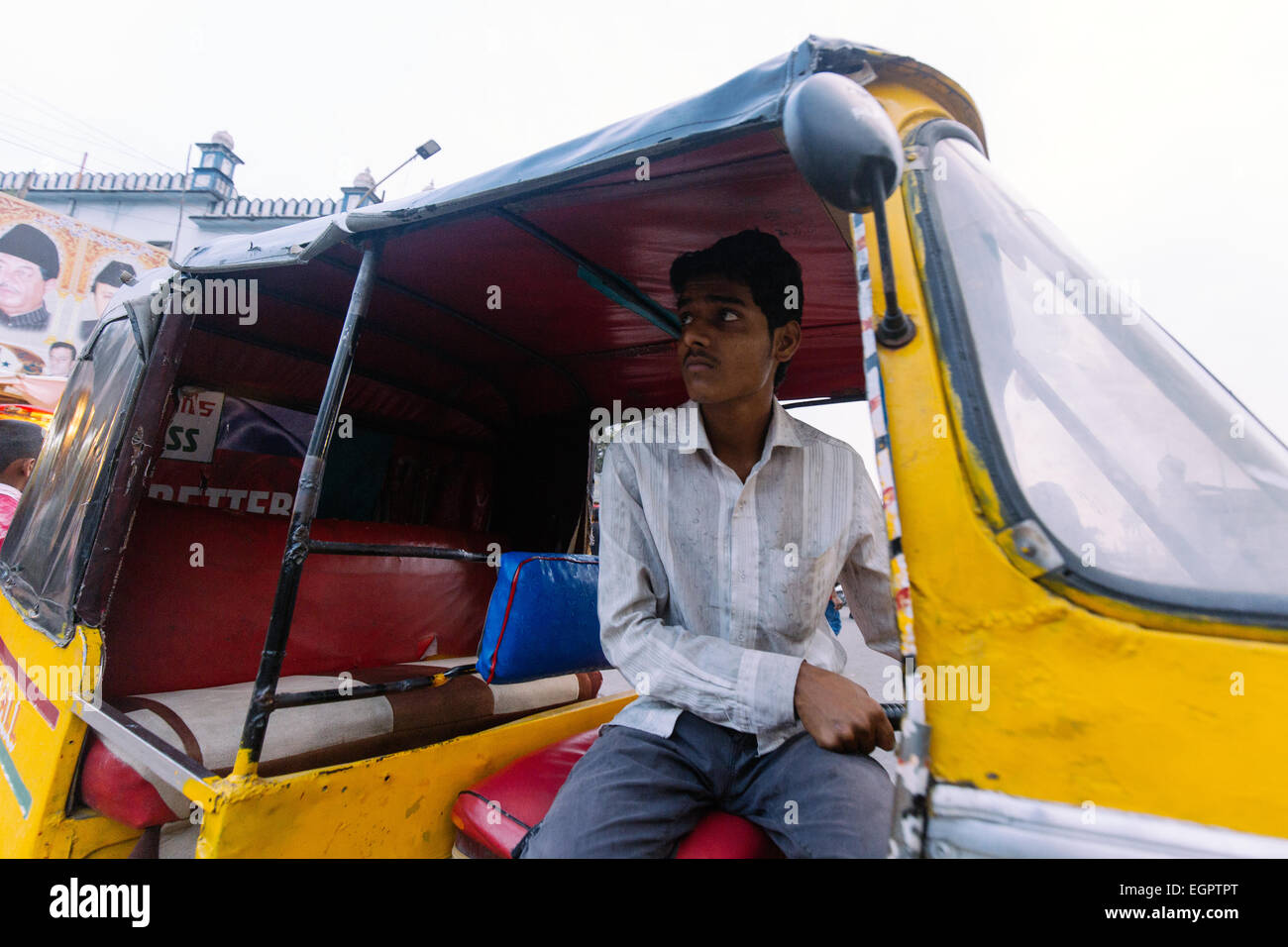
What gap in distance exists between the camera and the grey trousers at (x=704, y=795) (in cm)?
108

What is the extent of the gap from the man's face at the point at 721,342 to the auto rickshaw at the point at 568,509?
0.26 metres

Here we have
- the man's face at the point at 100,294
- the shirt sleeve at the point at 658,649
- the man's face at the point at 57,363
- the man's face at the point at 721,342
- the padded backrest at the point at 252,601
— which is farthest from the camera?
the man's face at the point at 100,294

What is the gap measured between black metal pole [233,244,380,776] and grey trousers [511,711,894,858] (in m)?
0.67

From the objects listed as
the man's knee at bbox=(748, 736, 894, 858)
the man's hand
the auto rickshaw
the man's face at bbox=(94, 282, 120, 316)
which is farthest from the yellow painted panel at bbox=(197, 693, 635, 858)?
the man's face at bbox=(94, 282, 120, 316)

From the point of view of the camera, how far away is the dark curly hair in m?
1.48

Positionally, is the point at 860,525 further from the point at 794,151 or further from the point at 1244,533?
the point at 794,151

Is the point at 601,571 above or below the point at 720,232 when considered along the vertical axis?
below

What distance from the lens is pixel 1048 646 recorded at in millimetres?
658

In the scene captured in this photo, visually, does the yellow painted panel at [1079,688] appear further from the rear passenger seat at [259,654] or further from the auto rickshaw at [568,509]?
the rear passenger seat at [259,654]

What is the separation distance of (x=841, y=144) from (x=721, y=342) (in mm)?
735

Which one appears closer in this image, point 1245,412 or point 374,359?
point 1245,412

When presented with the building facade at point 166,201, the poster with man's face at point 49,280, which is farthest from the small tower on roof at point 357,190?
the poster with man's face at point 49,280

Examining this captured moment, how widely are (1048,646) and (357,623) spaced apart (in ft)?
9.48
